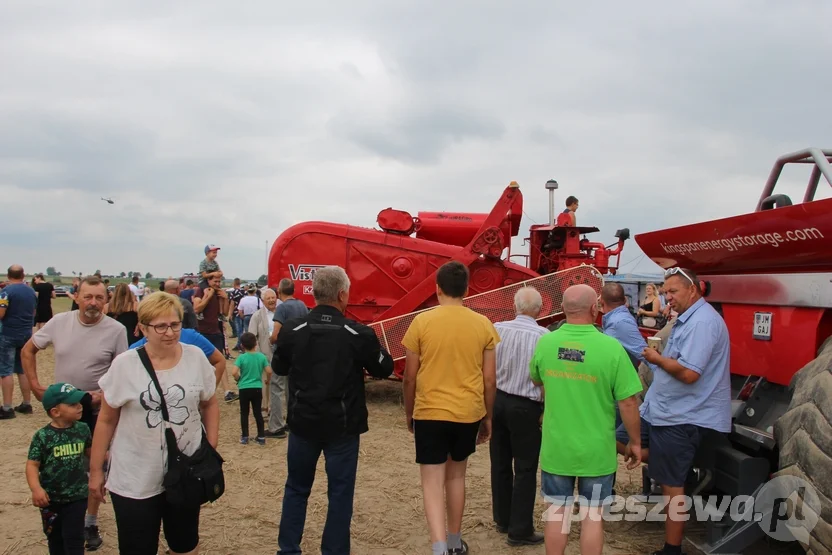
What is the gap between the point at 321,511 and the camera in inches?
180

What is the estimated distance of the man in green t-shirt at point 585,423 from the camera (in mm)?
3215

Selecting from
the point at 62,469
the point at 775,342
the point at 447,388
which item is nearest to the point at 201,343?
the point at 62,469

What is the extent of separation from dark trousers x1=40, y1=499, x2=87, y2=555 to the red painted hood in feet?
13.0

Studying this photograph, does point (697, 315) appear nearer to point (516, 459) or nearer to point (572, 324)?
point (572, 324)

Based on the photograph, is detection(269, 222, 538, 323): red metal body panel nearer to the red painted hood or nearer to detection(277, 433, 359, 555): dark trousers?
the red painted hood

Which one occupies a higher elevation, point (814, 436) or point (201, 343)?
point (201, 343)

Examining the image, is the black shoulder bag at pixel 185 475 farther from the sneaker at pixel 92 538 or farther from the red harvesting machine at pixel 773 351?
the red harvesting machine at pixel 773 351

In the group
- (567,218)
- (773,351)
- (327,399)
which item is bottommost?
(327,399)

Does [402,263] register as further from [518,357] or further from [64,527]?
[64,527]

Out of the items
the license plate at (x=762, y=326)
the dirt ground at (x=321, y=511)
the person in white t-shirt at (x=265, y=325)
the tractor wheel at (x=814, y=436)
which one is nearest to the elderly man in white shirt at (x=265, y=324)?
the person in white t-shirt at (x=265, y=325)

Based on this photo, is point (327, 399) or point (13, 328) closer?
point (327, 399)

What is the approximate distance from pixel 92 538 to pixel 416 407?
90.6 inches

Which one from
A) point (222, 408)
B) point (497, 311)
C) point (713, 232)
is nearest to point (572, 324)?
point (713, 232)

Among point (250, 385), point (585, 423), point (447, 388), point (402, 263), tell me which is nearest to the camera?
point (585, 423)
